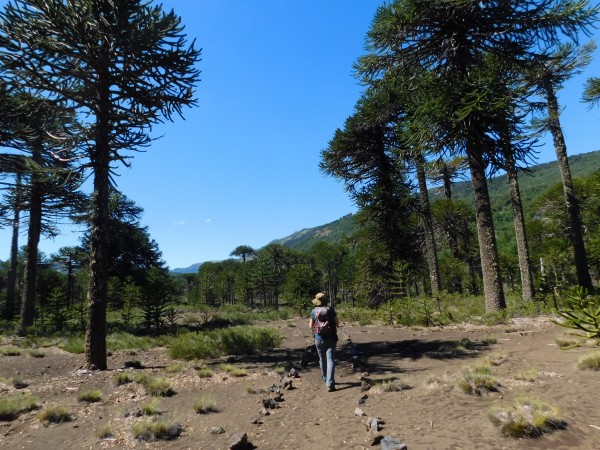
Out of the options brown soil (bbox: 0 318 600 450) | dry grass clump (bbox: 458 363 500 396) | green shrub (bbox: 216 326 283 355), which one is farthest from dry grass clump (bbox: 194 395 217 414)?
green shrub (bbox: 216 326 283 355)

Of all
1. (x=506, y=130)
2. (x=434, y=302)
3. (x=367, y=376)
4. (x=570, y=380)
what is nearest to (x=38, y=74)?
(x=367, y=376)

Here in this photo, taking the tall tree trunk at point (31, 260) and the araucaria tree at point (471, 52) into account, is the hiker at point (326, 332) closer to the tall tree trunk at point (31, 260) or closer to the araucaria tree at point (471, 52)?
the araucaria tree at point (471, 52)

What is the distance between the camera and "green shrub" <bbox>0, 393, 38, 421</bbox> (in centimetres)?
498

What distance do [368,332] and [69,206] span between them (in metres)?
14.3

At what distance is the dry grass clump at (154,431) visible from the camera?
4.21 meters

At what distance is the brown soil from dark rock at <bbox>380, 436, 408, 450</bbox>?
129 millimetres

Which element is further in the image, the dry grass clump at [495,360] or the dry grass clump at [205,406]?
the dry grass clump at [495,360]

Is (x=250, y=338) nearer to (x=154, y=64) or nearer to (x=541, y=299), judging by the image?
(x=154, y=64)

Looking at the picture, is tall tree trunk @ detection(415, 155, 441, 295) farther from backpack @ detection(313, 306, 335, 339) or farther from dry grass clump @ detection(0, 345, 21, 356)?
dry grass clump @ detection(0, 345, 21, 356)

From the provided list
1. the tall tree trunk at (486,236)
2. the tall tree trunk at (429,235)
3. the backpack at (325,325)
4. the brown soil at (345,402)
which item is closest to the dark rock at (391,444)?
the brown soil at (345,402)

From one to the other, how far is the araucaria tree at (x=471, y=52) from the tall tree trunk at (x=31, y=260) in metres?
14.9

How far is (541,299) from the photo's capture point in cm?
1255

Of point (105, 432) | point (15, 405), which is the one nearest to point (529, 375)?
point (105, 432)

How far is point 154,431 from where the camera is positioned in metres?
4.21
